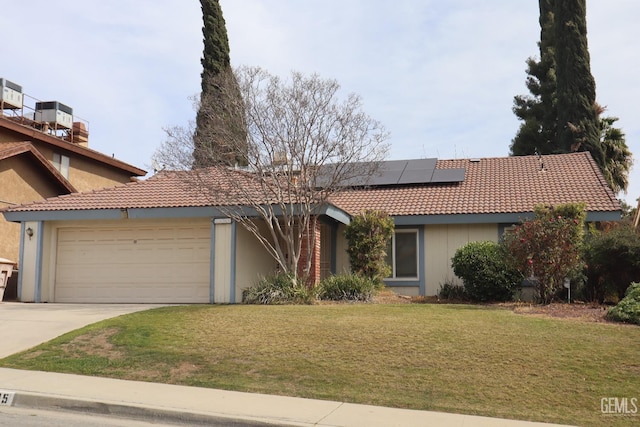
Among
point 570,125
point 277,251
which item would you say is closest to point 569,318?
point 277,251

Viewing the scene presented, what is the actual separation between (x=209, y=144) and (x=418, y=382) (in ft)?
30.0

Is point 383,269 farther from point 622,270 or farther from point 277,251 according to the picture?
point 622,270

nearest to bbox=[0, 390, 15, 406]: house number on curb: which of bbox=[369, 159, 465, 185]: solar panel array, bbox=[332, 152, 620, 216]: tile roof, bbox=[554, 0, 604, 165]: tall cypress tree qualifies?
bbox=[332, 152, 620, 216]: tile roof

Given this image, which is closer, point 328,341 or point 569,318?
point 328,341

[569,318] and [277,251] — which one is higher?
[277,251]

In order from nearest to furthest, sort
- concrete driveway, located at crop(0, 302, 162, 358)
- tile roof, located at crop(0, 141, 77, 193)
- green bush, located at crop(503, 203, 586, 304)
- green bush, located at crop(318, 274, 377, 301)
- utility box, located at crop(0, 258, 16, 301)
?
concrete driveway, located at crop(0, 302, 162, 358) < green bush, located at crop(503, 203, 586, 304) < green bush, located at crop(318, 274, 377, 301) < utility box, located at crop(0, 258, 16, 301) < tile roof, located at crop(0, 141, 77, 193)

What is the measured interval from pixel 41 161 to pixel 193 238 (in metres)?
8.41

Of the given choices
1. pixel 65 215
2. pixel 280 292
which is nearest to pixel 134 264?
pixel 65 215

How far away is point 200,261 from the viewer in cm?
1745

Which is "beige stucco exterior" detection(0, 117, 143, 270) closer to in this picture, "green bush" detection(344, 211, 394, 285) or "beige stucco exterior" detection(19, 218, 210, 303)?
"beige stucco exterior" detection(19, 218, 210, 303)

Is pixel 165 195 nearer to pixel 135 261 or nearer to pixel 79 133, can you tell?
pixel 135 261

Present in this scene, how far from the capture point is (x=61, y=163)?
26.4 m

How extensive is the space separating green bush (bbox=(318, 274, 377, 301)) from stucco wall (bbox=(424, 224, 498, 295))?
11.9ft
